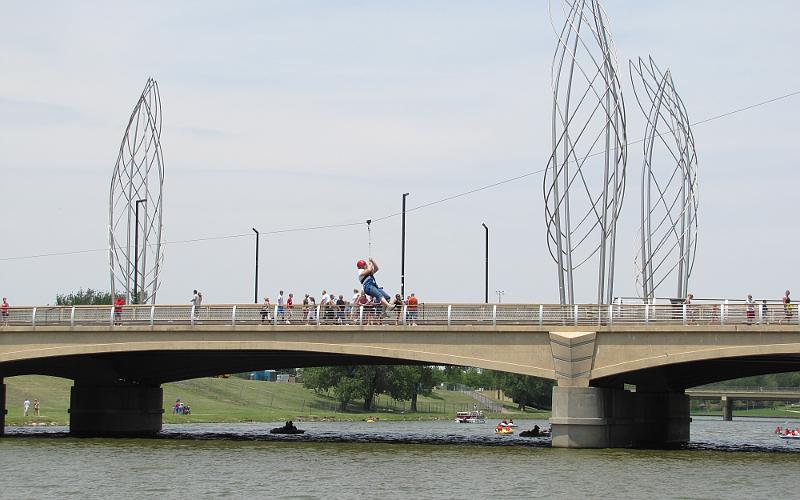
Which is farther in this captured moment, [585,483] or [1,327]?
[1,327]

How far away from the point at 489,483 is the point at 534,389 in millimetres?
135329

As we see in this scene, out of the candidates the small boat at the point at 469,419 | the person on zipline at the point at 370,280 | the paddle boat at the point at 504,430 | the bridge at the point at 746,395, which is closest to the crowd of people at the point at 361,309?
the person on zipline at the point at 370,280

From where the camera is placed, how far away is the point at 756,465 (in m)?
64.6

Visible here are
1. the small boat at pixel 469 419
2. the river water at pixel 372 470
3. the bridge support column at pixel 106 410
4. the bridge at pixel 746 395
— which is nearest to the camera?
the river water at pixel 372 470

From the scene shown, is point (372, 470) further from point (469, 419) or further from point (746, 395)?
point (746, 395)

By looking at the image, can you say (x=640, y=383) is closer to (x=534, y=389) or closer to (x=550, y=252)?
(x=550, y=252)

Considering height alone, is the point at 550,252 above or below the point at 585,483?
above

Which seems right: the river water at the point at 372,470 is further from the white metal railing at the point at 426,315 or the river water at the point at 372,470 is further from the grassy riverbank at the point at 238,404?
the grassy riverbank at the point at 238,404

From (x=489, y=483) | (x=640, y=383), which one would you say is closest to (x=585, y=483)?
(x=489, y=483)

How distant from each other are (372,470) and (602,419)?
14.1 metres

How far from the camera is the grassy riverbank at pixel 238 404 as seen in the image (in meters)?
118

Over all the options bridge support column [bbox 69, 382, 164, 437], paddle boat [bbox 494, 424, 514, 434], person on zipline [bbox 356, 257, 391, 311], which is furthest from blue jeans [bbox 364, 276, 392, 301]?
paddle boat [bbox 494, 424, 514, 434]

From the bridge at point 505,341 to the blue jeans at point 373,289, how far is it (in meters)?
1.05

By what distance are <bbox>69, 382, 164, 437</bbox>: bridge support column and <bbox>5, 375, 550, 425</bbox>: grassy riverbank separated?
14414 mm
